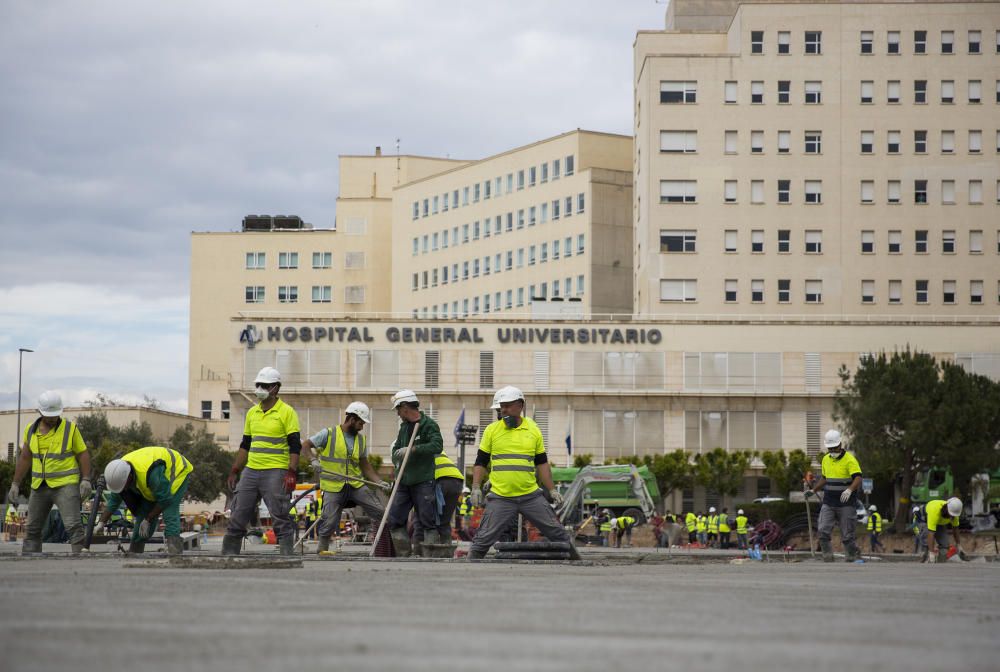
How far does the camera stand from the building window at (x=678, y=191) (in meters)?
91.8

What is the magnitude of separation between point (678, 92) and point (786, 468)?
26.2 m

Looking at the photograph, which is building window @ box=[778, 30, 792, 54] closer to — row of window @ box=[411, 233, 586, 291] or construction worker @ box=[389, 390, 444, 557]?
row of window @ box=[411, 233, 586, 291]

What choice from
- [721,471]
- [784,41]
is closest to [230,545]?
[721,471]

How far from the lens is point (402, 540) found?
19.1m

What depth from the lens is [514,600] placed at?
930cm

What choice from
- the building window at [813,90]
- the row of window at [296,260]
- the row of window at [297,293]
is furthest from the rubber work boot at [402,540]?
the row of window at [296,260]

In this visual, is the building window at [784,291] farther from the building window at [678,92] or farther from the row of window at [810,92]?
the building window at [678,92]

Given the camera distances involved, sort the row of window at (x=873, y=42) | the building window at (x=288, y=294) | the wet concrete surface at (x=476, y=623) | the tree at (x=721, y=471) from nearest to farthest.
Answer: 1. the wet concrete surface at (x=476, y=623)
2. the tree at (x=721, y=471)
3. the row of window at (x=873, y=42)
4. the building window at (x=288, y=294)

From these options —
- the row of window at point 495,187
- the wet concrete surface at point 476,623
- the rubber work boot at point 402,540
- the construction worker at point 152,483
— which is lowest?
the rubber work boot at point 402,540

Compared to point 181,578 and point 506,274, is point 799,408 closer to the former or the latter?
point 506,274

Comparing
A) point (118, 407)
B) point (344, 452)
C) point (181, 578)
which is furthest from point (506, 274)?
point (181, 578)

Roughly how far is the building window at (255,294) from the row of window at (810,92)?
147 feet

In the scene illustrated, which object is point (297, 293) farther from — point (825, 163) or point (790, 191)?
point (825, 163)

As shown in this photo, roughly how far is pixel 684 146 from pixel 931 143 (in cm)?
1434
